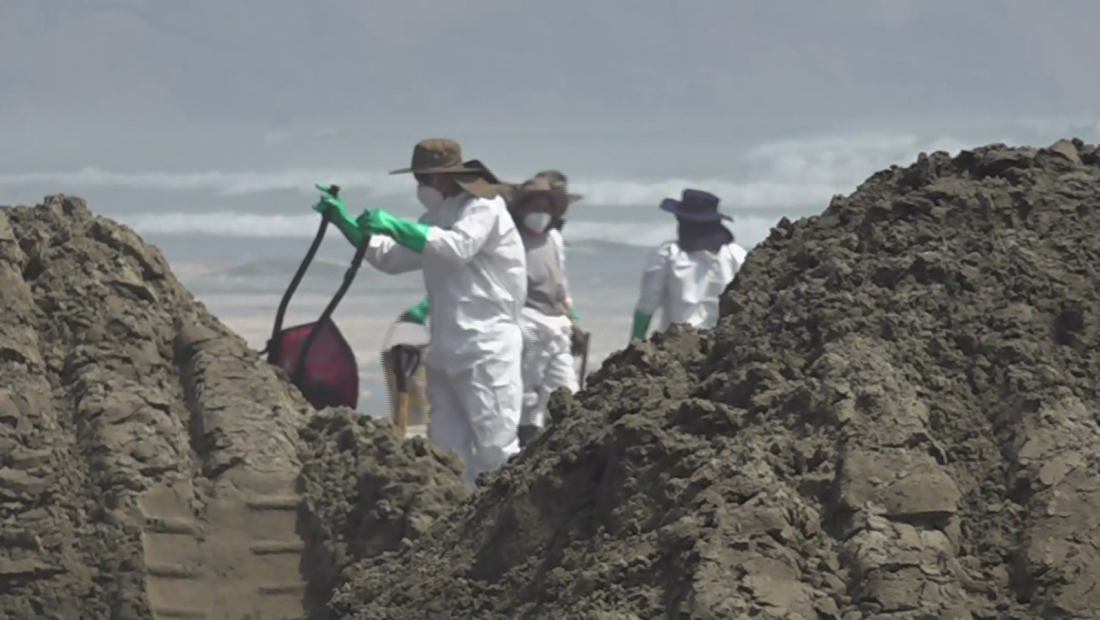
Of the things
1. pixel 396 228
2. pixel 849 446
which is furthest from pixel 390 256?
pixel 849 446

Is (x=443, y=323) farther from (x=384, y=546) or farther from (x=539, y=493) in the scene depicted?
(x=539, y=493)

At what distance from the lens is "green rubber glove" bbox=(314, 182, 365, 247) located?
9297 mm

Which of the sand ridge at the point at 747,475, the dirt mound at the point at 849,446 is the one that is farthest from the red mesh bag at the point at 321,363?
the dirt mound at the point at 849,446

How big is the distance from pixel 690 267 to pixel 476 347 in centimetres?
366

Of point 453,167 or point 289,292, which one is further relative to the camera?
point 453,167

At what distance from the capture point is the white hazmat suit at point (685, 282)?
1374 cm

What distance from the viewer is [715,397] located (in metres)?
4.90

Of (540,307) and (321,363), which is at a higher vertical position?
(540,307)

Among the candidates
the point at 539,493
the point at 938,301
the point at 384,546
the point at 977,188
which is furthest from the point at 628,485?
the point at 384,546

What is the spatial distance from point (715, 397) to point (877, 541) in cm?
69

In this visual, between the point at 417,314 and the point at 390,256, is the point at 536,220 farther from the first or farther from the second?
the point at 390,256

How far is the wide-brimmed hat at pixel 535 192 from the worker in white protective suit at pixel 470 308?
1.69m

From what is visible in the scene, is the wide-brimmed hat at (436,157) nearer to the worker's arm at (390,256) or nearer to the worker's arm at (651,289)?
the worker's arm at (390,256)

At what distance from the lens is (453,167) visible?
10.1 meters
